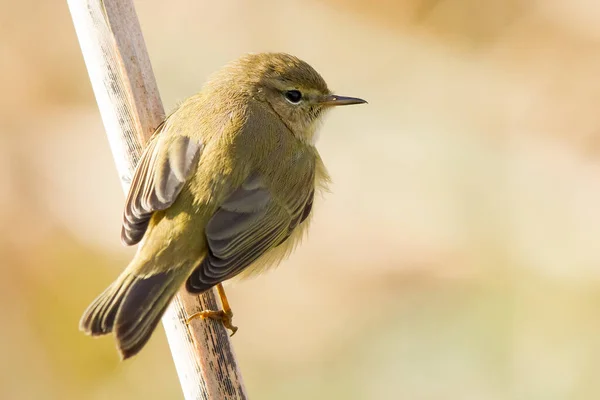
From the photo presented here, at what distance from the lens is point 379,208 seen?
5340mm

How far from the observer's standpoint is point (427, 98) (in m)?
5.47

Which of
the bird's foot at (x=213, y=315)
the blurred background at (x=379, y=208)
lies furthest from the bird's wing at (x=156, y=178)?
the blurred background at (x=379, y=208)

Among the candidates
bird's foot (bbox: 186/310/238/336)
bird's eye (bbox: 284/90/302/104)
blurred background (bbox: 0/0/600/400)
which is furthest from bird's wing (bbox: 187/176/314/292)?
blurred background (bbox: 0/0/600/400)

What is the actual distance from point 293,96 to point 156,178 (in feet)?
3.00

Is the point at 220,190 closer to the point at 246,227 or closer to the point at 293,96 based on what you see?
the point at 246,227

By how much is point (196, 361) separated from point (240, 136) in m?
0.98

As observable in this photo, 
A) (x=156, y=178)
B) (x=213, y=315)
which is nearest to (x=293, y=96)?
(x=156, y=178)

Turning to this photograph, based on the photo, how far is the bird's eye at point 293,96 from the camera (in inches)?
157

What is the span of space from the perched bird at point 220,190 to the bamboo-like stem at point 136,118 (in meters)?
0.08

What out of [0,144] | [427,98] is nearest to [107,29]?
[0,144]

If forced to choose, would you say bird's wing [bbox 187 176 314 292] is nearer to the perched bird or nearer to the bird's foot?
the perched bird

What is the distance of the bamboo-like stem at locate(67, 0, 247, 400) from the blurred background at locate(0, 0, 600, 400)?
1.47 meters

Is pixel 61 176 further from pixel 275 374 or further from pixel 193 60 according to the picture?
pixel 275 374

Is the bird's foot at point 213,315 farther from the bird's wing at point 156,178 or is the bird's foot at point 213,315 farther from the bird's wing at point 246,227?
→ the bird's wing at point 156,178
